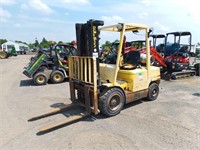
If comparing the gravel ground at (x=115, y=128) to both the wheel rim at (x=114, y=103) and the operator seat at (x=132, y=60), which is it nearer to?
the wheel rim at (x=114, y=103)

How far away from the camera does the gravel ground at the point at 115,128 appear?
3258 mm

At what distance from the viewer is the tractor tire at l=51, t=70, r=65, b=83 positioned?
8.65m

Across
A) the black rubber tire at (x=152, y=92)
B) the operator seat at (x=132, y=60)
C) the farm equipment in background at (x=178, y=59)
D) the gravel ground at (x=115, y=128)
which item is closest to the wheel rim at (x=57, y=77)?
the gravel ground at (x=115, y=128)

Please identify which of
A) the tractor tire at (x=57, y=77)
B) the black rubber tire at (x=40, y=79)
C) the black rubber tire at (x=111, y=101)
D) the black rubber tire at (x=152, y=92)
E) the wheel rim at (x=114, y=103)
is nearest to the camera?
the black rubber tire at (x=111, y=101)

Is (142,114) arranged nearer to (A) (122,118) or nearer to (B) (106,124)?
(A) (122,118)

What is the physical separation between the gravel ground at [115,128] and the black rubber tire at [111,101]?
0.18 m

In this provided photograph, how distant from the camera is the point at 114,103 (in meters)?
4.49

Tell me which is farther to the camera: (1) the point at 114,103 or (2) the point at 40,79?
(2) the point at 40,79

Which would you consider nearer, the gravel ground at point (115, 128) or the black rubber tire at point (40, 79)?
the gravel ground at point (115, 128)

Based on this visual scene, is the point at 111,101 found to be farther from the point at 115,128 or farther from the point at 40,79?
the point at 40,79

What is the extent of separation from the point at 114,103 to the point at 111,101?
145 millimetres

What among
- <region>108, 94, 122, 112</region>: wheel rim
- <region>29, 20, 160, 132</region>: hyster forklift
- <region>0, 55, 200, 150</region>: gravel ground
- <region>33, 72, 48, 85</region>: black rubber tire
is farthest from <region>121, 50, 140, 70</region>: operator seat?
<region>33, 72, 48, 85</region>: black rubber tire

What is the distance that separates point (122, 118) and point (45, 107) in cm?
247

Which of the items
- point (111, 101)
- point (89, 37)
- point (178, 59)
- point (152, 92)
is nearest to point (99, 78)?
point (111, 101)
